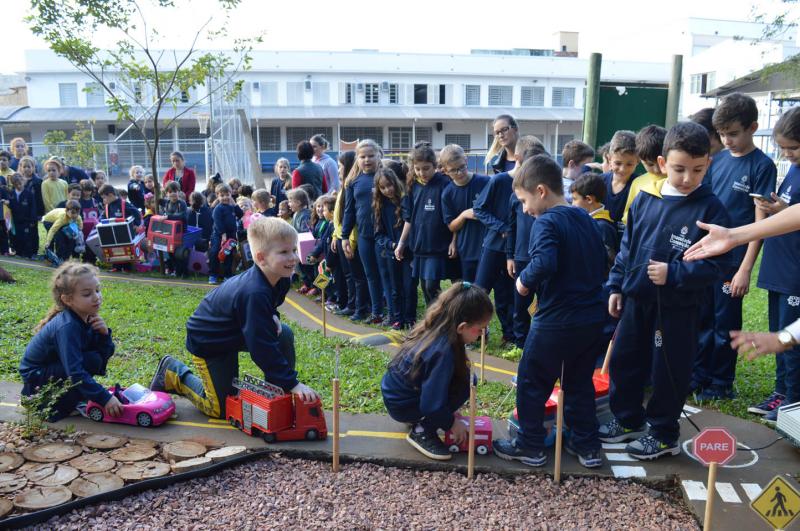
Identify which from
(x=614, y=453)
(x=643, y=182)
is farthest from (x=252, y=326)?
(x=643, y=182)

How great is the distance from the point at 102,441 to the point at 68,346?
0.72 meters

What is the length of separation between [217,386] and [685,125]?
12.0ft

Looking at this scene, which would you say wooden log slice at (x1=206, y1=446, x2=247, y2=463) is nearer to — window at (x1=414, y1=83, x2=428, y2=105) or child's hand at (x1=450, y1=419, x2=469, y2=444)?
child's hand at (x1=450, y1=419, x2=469, y2=444)

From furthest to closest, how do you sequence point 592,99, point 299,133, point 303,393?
point 299,133, point 592,99, point 303,393

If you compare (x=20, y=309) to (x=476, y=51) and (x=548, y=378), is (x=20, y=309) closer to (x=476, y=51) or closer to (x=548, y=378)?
(x=548, y=378)

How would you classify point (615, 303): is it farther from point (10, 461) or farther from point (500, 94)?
point (500, 94)

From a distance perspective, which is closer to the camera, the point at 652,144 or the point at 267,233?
the point at 267,233

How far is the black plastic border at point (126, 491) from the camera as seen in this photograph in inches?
131

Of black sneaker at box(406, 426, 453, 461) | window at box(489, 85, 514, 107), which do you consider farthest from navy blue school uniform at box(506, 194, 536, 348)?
window at box(489, 85, 514, 107)

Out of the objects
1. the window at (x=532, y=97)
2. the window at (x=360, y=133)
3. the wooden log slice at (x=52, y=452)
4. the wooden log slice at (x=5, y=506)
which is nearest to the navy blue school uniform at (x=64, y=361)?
the wooden log slice at (x=52, y=452)

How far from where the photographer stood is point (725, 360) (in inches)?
205

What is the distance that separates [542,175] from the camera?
3.98 metres

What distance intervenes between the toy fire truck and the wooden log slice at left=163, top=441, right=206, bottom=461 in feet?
1.25

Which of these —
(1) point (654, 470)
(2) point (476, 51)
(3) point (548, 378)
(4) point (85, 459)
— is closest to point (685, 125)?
(3) point (548, 378)
